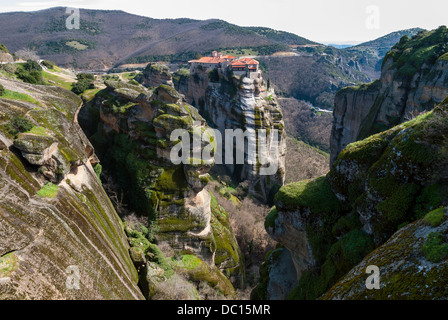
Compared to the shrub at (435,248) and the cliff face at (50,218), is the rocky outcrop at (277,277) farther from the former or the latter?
the shrub at (435,248)

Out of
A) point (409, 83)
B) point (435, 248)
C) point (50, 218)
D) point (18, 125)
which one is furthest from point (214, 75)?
point (435, 248)

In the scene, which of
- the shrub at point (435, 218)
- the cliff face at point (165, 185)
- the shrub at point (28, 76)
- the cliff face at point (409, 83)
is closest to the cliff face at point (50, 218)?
the cliff face at point (165, 185)

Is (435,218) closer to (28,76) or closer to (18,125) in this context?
(18,125)

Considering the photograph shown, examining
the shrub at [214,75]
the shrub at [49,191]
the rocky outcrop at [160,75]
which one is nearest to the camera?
the shrub at [49,191]

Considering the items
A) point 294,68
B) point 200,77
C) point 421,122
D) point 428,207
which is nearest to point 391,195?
point 428,207

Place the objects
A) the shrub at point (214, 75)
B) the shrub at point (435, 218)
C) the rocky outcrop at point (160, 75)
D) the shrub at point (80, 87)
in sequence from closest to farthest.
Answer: the shrub at point (435, 218), the shrub at point (80, 87), the rocky outcrop at point (160, 75), the shrub at point (214, 75)

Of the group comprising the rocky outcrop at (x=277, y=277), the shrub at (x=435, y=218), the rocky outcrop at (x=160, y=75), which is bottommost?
the rocky outcrop at (x=277, y=277)


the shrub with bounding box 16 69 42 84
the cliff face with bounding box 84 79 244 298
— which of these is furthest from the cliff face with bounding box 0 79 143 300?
the shrub with bounding box 16 69 42 84

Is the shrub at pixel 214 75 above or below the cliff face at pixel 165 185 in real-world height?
above
